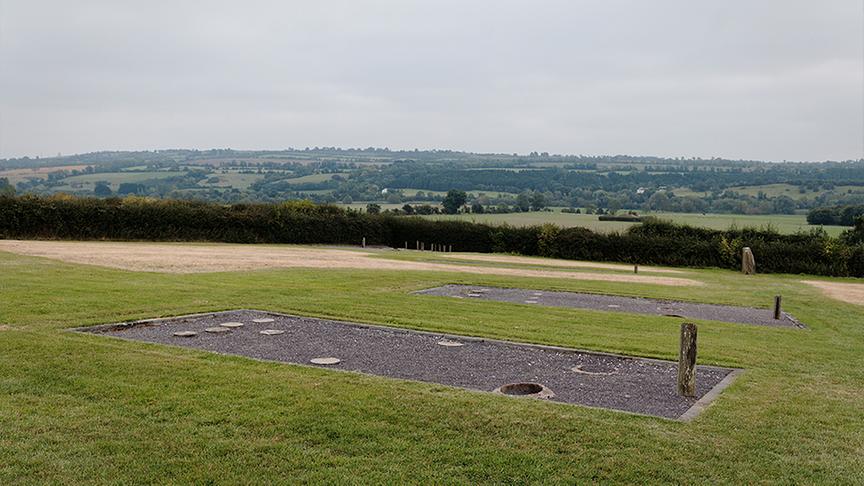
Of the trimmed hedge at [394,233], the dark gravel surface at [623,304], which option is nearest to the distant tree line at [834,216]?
the trimmed hedge at [394,233]

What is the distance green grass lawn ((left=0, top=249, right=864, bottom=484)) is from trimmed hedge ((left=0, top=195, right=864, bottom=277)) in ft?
85.5

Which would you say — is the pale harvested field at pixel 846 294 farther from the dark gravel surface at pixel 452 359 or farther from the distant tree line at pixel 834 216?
the distant tree line at pixel 834 216

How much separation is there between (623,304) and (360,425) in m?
13.0

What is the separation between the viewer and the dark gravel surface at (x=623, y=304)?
54.4ft

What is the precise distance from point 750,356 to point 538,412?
527 cm

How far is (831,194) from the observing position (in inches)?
3140

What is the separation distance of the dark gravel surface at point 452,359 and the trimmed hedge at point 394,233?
26.1 metres

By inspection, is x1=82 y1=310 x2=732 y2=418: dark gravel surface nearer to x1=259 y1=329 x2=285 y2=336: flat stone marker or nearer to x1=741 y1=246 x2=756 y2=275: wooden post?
x1=259 y1=329 x2=285 y2=336: flat stone marker

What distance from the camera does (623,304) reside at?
18.3 meters

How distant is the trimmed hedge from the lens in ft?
116

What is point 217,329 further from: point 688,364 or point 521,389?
point 688,364

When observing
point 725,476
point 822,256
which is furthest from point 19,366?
point 822,256

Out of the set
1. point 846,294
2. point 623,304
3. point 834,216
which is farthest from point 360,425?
point 834,216

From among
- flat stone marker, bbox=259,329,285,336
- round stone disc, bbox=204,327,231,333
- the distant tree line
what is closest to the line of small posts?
the distant tree line
